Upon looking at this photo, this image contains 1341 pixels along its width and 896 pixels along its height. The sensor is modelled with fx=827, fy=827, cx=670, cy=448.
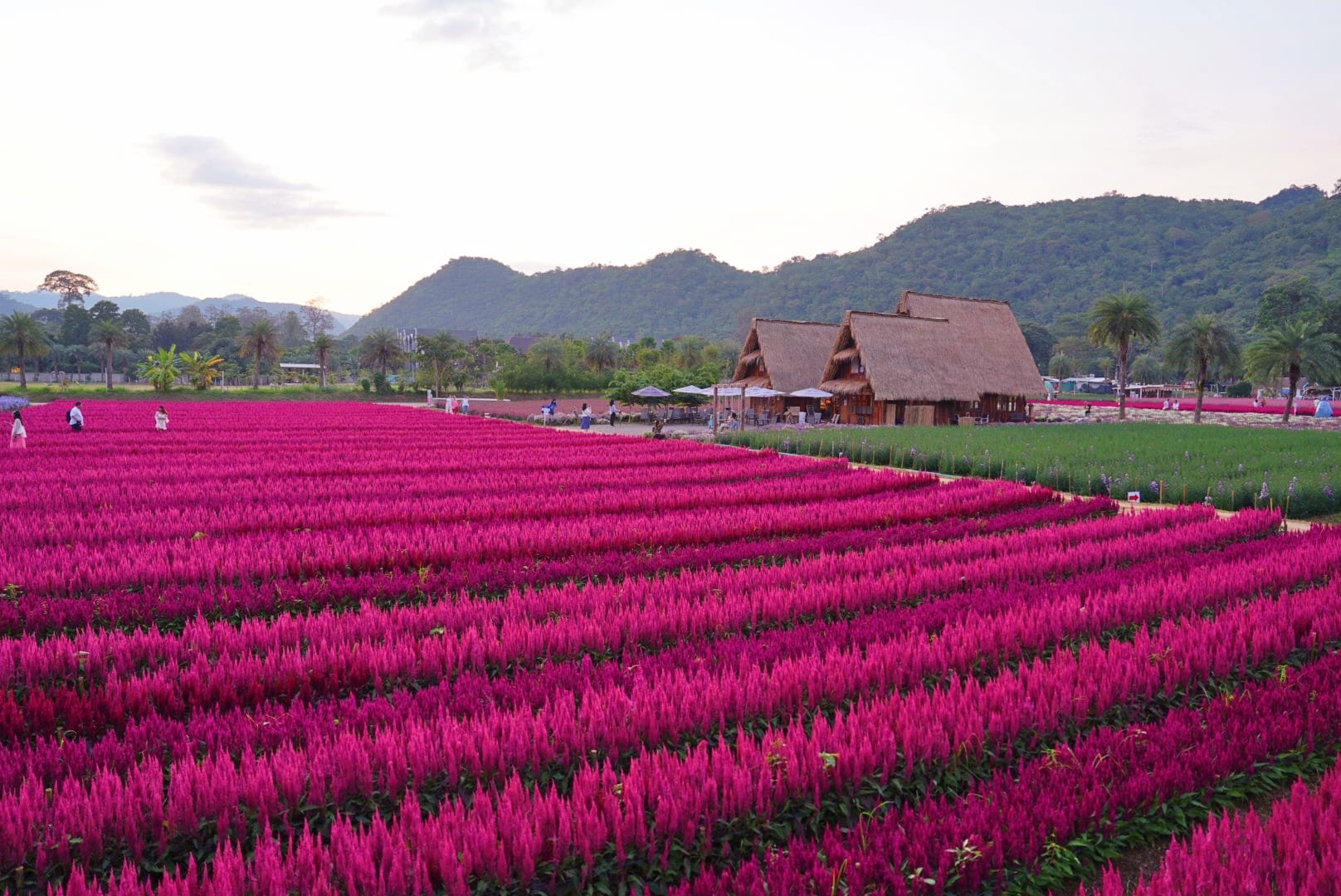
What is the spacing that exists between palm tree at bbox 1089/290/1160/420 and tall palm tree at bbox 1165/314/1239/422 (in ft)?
5.62

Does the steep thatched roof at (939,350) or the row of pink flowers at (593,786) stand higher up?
the steep thatched roof at (939,350)

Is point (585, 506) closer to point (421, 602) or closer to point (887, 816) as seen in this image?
point (421, 602)

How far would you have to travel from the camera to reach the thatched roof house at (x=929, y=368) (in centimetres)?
3900

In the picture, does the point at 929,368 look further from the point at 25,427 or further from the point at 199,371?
the point at 199,371

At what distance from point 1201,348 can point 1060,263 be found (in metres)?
82.6

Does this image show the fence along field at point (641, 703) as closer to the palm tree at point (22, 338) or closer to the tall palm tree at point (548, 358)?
the tall palm tree at point (548, 358)

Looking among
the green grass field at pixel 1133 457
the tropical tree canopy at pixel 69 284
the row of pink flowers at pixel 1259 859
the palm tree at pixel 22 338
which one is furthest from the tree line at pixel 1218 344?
the tropical tree canopy at pixel 69 284

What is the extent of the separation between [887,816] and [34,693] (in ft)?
15.5

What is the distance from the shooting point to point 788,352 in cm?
4666

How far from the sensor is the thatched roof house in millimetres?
39000

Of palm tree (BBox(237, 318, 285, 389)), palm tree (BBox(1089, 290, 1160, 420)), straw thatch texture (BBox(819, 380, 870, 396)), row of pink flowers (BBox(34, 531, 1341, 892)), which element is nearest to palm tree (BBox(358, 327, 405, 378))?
palm tree (BBox(237, 318, 285, 389))

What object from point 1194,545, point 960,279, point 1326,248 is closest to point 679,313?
point 960,279

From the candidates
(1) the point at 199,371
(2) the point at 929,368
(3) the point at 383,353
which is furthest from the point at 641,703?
(3) the point at 383,353

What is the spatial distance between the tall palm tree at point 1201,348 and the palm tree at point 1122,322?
5.62ft
